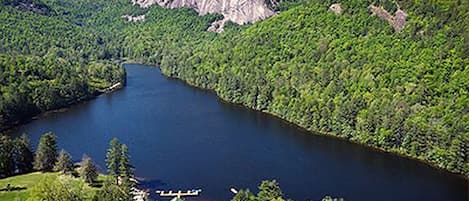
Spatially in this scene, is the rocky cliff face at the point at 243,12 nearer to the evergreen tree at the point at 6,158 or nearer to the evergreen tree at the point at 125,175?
the evergreen tree at the point at 125,175

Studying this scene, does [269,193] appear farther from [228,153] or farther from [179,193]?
[228,153]

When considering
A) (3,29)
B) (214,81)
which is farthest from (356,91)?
(3,29)

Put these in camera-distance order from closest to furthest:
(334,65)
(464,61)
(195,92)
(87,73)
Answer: (464,61) < (334,65) < (195,92) < (87,73)

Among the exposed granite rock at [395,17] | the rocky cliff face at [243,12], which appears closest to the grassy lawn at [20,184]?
the exposed granite rock at [395,17]

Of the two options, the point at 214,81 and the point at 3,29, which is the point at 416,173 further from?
the point at 3,29

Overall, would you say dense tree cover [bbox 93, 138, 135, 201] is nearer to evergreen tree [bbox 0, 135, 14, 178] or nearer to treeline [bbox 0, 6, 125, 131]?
evergreen tree [bbox 0, 135, 14, 178]

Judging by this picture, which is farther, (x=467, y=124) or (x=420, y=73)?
(x=420, y=73)

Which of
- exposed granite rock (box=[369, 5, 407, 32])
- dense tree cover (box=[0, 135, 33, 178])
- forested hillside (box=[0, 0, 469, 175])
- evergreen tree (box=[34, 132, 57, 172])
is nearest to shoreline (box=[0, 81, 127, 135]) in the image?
forested hillside (box=[0, 0, 469, 175])
